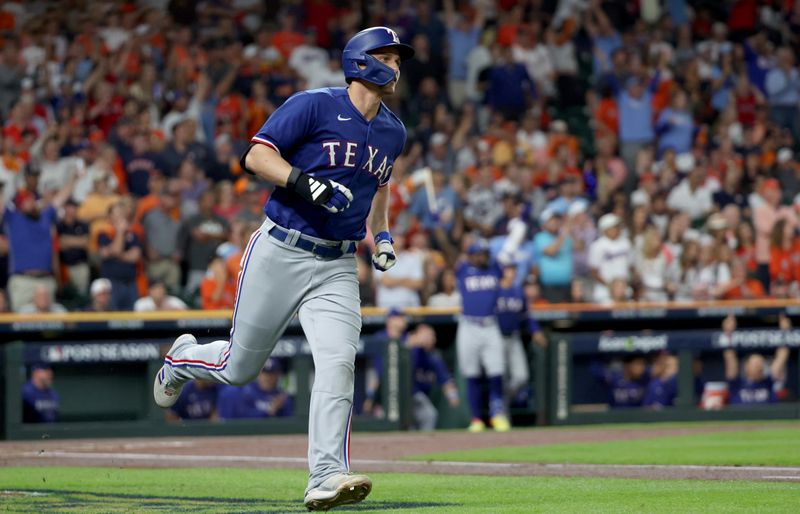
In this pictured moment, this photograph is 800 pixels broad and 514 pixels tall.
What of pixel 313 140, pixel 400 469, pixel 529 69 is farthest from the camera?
pixel 529 69

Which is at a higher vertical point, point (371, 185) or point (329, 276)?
point (371, 185)

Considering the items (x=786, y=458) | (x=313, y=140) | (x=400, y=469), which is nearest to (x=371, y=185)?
(x=313, y=140)

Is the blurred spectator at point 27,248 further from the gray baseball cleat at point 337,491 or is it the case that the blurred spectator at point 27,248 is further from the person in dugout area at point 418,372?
the gray baseball cleat at point 337,491

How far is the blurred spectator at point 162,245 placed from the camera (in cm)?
1520

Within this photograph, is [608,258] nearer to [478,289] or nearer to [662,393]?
[662,393]

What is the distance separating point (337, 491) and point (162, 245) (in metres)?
9.45

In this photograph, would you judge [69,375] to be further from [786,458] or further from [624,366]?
[786,458]

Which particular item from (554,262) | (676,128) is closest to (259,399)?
(554,262)

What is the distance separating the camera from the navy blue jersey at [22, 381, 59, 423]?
1395 centimetres

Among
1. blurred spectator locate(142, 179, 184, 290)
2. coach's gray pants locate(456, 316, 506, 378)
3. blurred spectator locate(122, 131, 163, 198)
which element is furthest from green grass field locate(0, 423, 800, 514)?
blurred spectator locate(122, 131, 163, 198)

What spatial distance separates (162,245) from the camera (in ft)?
49.9

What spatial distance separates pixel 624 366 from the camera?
15.8 m

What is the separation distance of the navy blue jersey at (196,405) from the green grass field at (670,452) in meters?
4.15

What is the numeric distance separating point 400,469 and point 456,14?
11761mm
